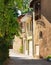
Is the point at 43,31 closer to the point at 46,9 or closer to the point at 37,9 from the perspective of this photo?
the point at 46,9

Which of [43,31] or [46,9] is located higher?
[46,9]

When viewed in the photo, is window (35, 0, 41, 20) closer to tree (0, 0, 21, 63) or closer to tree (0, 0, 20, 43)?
tree (0, 0, 21, 63)

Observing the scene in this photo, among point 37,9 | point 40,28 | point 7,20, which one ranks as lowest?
point 40,28

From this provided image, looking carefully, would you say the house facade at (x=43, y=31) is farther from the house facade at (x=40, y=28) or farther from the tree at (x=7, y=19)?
the tree at (x=7, y=19)

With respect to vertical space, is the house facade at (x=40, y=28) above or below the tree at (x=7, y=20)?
below

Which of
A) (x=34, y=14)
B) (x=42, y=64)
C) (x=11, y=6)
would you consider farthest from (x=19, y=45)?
(x=11, y=6)

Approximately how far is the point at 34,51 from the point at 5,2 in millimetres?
27148

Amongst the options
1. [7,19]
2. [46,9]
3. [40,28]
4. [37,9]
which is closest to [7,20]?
[7,19]

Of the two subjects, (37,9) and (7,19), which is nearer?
(7,19)

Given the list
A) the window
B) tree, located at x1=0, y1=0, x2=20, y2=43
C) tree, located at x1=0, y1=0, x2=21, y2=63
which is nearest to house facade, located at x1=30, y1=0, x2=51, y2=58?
the window

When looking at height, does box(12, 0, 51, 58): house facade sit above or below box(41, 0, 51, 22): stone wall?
below

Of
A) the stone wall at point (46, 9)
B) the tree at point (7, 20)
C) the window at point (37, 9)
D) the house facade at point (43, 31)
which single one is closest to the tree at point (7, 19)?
the tree at point (7, 20)

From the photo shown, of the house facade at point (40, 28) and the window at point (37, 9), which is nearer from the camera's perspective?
the house facade at point (40, 28)

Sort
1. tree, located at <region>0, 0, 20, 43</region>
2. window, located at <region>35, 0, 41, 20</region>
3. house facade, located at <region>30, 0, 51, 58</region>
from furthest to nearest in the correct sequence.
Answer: window, located at <region>35, 0, 41, 20</region>
house facade, located at <region>30, 0, 51, 58</region>
tree, located at <region>0, 0, 20, 43</region>
